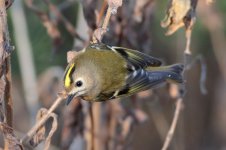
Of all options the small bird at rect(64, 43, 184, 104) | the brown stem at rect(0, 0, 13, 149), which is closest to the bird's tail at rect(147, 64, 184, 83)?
the small bird at rect(64, 43, 184, 104)

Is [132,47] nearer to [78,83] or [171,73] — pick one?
[171,73]

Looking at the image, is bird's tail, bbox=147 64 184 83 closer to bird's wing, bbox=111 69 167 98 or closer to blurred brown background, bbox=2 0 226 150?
bird's wing, bbox=111 69 167 98

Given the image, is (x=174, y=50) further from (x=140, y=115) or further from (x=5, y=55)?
(x=5, y=55)

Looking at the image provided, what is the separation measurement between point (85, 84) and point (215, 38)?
143 cm

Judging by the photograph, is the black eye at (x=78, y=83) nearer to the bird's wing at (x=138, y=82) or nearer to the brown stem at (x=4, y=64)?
the bird's wing at (x=138, y=82)

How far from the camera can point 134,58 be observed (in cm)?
250

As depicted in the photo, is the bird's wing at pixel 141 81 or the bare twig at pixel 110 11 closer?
the bare twig at pixel 110 11

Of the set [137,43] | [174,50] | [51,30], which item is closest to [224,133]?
[174,50]

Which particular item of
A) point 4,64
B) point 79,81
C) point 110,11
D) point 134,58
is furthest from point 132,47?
point 4,64

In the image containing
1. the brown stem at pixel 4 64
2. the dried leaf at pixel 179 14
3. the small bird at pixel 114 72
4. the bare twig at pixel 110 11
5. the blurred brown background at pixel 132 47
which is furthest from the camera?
the blurred brown background at pixel 132 47

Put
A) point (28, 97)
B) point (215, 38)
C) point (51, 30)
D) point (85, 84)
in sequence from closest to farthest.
Result: point (85, 84) → point (51, 30) → point (28, 97) → point (215, 38)

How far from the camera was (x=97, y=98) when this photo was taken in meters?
2.39

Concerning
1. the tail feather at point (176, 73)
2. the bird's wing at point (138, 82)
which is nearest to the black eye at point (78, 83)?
the bird's wing at point (138, 82)

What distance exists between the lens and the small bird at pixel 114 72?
2.37m
